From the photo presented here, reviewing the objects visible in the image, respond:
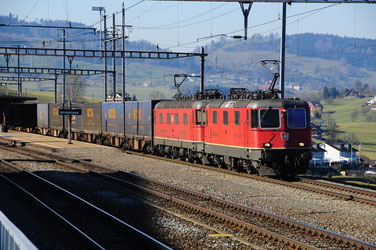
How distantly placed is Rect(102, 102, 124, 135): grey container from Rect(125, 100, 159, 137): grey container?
3.39 ft

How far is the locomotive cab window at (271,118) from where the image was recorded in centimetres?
2320

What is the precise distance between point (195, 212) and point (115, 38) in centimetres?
3805

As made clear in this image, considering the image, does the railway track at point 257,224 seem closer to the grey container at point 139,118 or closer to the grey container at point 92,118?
the grey container at point 139,118

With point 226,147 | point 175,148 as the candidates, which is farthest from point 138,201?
point 175,148

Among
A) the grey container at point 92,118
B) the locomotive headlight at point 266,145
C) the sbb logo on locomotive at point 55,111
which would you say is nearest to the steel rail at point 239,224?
the locomotive headlight at point 266,145

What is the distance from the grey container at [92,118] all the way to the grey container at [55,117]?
6.74 m

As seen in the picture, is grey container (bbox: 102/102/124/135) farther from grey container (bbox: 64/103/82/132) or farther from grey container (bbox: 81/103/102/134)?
grey container (bbox: 64/103/82/132)

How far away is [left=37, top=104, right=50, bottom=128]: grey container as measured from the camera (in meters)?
61.4

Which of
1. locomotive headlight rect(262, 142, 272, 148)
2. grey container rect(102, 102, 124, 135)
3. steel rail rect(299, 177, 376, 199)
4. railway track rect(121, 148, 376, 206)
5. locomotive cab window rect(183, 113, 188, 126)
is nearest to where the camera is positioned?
railway track rect(121, 148, 376, 206)

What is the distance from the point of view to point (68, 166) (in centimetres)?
2891

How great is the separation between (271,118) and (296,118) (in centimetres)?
110

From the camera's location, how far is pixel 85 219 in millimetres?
14797

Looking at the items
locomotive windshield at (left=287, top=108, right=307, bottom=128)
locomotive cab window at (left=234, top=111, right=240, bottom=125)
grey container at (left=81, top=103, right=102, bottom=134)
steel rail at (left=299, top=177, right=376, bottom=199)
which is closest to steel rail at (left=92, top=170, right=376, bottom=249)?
locomotive cab window at (left=234, top=111, right=240, bottom=125)

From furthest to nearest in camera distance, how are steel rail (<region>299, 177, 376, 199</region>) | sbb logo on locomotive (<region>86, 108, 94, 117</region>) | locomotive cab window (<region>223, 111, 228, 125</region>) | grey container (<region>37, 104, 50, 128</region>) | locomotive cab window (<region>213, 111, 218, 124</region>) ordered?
grey container (<region>37, 104, 50, 128</region>)
sbb logo on locomotive (<region>86, 108, 94, 117</region>)
locomotive cab window (<region>213, 111, 218, 124</region>)
locomotive cab window (<region>223, 111, 228, 125</region>)
steel rail (<region>299, 177, 376, 199</region>)
